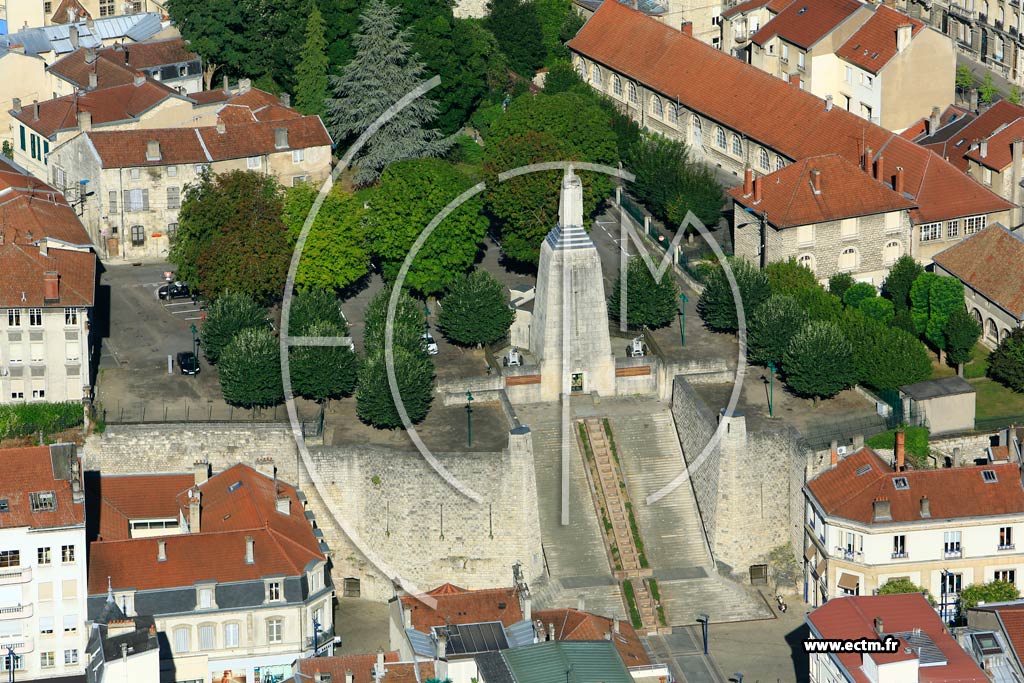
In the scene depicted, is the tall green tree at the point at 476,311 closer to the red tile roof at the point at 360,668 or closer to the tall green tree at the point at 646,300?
the tall green tree at the point at 646,300

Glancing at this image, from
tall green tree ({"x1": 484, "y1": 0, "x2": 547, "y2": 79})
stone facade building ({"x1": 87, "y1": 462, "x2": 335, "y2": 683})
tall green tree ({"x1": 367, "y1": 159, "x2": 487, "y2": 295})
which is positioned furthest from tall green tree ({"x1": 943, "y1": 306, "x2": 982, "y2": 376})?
tall green tree ({"x1": 484, "y1": 0, "x2": 547, "y2": 79})

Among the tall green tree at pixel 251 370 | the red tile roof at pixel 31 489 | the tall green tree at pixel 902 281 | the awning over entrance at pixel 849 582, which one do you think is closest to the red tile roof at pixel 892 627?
the awning over entrance at pixel 849 582

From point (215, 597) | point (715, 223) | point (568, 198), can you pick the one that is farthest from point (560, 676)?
point (715, 223)

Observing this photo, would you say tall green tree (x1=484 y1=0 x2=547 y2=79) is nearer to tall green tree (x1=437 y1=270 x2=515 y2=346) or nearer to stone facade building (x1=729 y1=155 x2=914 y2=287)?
stone facade building (x1=729 y1=155 x2=914 y2=287)

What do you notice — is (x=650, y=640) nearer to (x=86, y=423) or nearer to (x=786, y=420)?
(x=786, y=420)

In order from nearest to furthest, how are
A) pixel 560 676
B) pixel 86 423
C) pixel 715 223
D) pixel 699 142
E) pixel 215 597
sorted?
pixel 560 676
pixel 215 597
pixel 86 423
pixel 715 223
pixel 699 142

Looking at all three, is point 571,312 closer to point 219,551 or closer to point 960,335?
point 960,335
